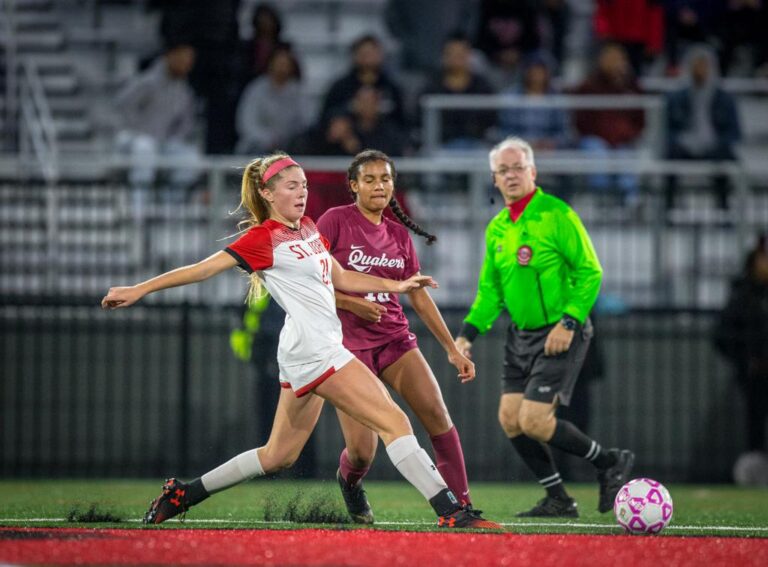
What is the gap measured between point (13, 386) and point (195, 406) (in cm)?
191

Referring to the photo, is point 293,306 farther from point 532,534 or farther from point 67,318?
point 67,318

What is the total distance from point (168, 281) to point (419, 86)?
35.3 feet

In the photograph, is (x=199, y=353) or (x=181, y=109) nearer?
(x=199, y=353)

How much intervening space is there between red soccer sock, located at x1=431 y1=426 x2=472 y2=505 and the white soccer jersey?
3.93 ft

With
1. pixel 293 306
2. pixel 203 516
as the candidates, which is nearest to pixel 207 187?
pixel 203 516

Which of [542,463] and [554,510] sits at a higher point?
[542,463]

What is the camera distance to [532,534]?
27.6 feet

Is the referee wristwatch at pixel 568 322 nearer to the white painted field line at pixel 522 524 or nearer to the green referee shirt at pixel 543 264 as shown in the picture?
the green referee shirt at pixel 543 264

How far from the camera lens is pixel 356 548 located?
7387 mm

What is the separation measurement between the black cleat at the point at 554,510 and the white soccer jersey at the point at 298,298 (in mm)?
2582

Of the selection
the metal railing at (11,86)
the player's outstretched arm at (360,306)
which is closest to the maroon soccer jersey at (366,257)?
the player's outstretched arm at (360,306)

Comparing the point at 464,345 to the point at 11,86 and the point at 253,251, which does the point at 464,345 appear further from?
the point at 11,86

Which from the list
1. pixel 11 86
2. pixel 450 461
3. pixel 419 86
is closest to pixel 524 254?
pixel 450 461

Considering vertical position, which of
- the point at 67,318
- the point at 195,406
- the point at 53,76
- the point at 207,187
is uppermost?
the point at 53,76
